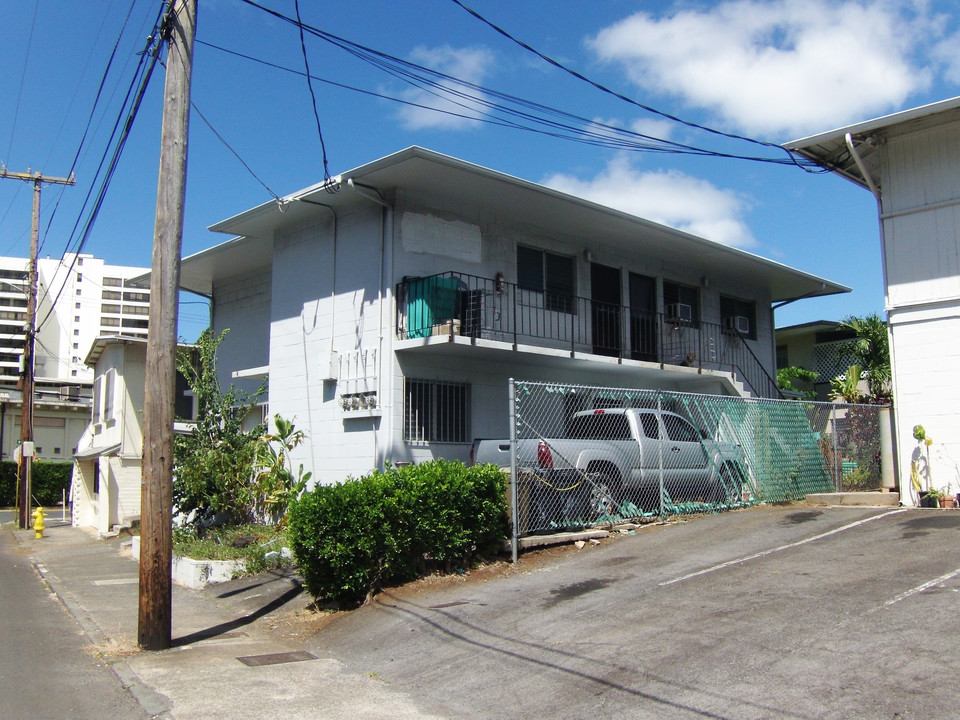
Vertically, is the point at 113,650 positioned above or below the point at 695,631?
below

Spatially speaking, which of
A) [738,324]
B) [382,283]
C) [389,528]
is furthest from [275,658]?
[738,324]

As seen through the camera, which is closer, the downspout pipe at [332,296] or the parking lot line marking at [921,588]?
the parking lot line marking at [921,588]

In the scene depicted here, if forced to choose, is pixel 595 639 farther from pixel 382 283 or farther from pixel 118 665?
pixel 382 283

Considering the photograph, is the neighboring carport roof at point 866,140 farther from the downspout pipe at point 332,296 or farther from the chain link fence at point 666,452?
the downspout pipe at point 332,296

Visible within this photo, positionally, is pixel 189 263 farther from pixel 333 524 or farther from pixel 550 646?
pixel 550 646

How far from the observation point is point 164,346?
27.5 ft

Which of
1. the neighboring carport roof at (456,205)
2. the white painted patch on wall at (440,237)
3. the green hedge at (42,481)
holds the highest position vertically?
the neighboring carport roof at (456,205)

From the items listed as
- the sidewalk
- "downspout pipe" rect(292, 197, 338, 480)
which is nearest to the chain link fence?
the sidewalk

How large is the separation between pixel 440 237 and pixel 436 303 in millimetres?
1373

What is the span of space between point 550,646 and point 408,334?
272 inches

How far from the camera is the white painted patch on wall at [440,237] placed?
44.0 ft

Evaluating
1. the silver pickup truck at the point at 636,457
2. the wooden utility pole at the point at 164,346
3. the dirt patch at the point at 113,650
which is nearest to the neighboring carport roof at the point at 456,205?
the wooden utility pole at the point at 164,346

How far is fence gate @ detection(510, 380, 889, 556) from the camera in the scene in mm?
10375

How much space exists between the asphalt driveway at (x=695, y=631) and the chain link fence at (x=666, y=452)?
0.85 m
